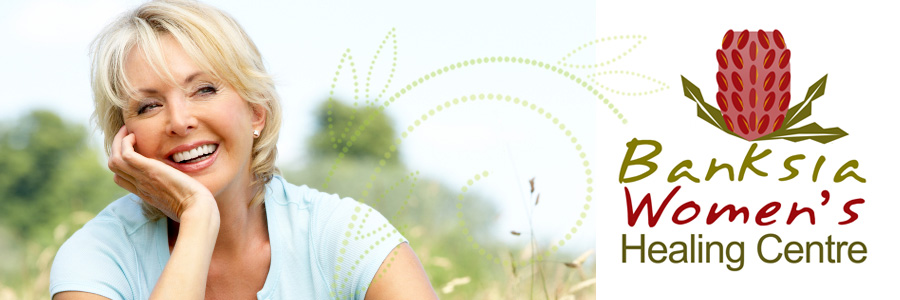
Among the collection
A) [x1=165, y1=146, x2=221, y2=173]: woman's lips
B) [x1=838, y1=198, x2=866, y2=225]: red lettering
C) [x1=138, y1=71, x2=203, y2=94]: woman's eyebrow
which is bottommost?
[x1=838, y1=198, x2=866, y2=225]: red lettering

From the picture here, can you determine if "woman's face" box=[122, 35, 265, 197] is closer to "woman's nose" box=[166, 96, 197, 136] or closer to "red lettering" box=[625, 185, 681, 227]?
"woman's nose" box=[166, 96, 197, 136]

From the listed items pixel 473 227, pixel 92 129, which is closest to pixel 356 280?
pixel 92 129

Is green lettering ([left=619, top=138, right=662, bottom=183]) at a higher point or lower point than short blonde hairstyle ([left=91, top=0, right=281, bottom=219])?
lower

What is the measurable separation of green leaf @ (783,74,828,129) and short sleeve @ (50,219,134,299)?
271 centimetres

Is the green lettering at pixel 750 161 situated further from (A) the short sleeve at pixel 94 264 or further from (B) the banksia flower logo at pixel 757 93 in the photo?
(A) the short sleeve at pixel 94 264

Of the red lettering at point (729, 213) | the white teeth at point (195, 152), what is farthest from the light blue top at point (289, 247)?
the red lettering at point (729, 213)

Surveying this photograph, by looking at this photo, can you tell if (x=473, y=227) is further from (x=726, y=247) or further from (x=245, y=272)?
(x=245, y=272)

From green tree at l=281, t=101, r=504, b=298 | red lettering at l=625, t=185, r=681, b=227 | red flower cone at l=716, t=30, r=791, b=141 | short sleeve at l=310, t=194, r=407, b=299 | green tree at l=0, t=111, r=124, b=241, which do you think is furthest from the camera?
green tree at l=0, t=111, r=124, b=241

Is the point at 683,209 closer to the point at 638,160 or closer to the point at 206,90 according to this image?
the point at 638,160

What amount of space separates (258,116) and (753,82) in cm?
207

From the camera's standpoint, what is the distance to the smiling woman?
2.47 m

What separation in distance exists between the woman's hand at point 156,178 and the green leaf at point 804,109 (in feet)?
8.09

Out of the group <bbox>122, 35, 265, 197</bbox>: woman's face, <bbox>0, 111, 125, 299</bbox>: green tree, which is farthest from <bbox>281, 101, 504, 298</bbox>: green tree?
<bbox>0, 111, 125, 299</bbox>: green tree

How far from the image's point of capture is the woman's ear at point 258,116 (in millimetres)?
2701
